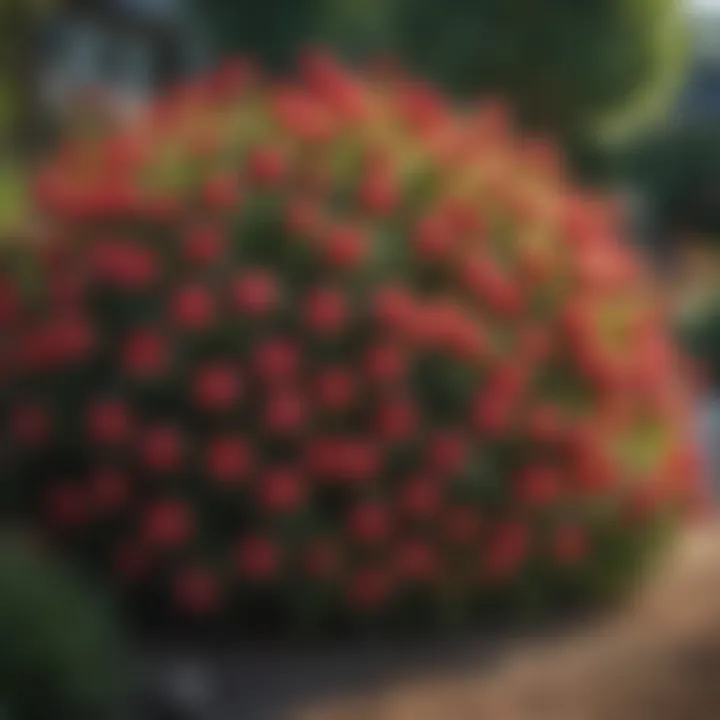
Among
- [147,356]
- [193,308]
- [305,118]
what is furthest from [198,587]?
[305,118]

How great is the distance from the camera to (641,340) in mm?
7219

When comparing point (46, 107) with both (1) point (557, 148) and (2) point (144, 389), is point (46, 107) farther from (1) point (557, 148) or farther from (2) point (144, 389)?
(2) point (144, 389)

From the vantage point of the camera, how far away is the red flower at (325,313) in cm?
625

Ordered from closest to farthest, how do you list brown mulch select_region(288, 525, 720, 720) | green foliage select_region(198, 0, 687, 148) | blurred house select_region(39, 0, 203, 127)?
brown mulch select_region(288, 525, 720, 720)
green foliage select_region(198, 0, 687, 148)
blurred house select_region(39, 0, 203, 127)

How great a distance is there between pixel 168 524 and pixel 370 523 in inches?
26.1

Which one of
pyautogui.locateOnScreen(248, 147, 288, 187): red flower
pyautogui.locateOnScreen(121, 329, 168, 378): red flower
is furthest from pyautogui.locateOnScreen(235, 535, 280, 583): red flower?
pyautogui.locateOnScreen(248, 147, 288, 187): red flower

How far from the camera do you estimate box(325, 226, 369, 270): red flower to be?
6.38 metres

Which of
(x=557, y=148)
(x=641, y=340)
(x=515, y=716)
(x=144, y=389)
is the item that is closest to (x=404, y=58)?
(x=557, y=148)

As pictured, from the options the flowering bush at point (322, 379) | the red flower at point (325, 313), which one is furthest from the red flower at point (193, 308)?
the red flower at point (325, 313)

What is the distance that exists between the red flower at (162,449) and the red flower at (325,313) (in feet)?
1.92

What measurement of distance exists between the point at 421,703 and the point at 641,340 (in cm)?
206

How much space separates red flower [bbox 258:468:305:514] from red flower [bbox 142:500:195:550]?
0.26 meters

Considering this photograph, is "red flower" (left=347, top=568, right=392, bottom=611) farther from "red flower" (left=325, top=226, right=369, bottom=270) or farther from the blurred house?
the blurred house

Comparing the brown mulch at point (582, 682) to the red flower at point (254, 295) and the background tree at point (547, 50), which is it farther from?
the background tree at point (547, 50)
